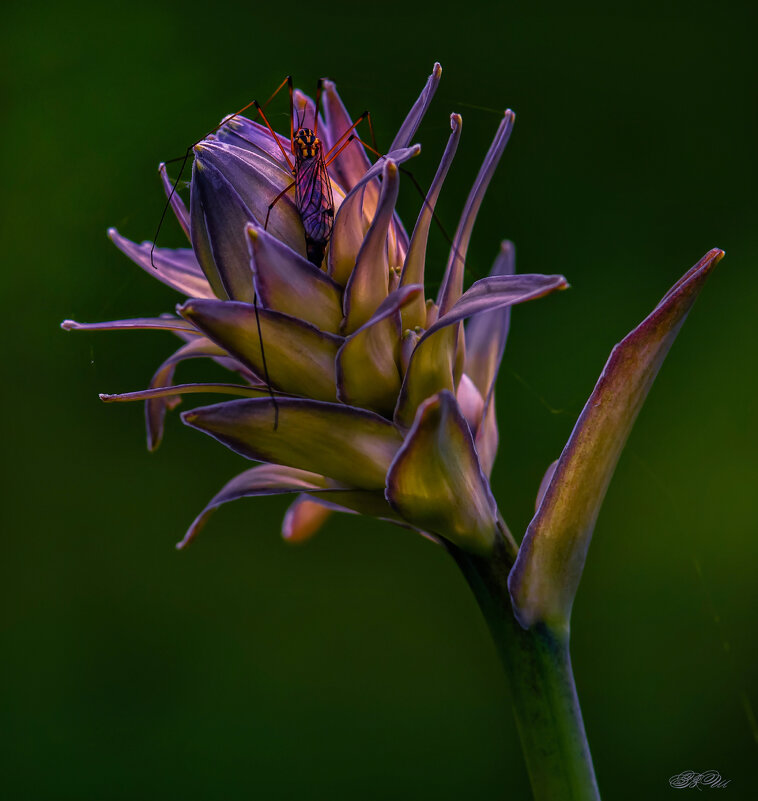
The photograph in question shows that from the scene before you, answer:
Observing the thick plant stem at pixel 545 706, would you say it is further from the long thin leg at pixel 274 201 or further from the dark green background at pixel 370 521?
the dark green background at pixel 370 521

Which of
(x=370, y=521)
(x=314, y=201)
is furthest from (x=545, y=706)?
(x=370, y=521)

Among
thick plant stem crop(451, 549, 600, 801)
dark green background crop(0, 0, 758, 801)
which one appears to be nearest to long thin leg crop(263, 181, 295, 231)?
thick plant stem crop(451, 549, 600, 801)

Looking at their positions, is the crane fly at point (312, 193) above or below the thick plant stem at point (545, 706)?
above

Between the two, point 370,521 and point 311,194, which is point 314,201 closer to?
point 311,194

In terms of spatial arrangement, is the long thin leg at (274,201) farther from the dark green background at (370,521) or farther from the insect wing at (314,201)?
the dark green background at (370,521)

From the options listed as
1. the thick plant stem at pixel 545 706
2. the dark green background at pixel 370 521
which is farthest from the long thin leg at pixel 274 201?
the dark green background at pixel 370 521

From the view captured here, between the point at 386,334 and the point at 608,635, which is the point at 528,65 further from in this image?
the point at 386,334

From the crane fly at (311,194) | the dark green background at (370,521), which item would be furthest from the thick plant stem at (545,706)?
the dark green background at (370,521)

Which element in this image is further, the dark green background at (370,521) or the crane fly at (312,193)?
the dark green background at (370,521)

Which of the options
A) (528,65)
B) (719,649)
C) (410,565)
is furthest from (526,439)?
(528,65)
